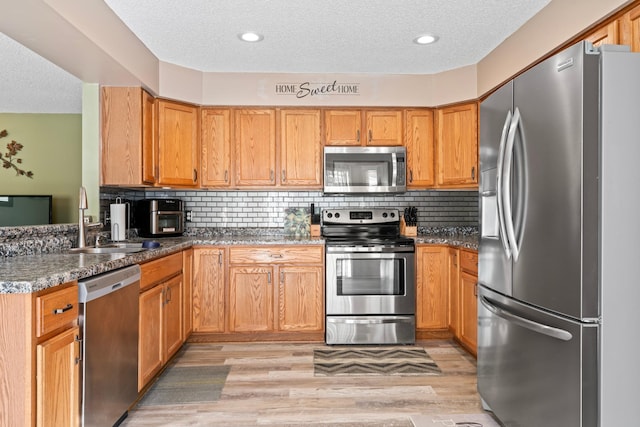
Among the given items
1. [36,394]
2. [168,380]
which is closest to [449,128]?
[168,380]

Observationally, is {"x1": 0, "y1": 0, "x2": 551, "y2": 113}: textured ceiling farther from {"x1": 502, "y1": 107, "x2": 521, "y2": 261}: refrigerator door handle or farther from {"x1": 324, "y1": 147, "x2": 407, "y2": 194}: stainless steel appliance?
{"x1": 502, "y1": 107, "x2": 521, "y2": 261}: refrigerator door handle

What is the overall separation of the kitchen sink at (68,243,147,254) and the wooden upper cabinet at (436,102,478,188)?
265 centimetres

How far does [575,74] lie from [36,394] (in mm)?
2291

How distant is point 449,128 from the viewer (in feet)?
12.7

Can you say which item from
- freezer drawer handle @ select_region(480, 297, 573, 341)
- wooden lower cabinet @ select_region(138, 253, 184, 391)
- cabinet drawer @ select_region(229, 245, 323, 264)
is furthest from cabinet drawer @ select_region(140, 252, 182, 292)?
freezer drawer handle @ select_region(480, 297, 573, 341)

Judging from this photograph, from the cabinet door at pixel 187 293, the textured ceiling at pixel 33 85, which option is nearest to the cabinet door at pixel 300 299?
the cabinet door at pixel 187 293

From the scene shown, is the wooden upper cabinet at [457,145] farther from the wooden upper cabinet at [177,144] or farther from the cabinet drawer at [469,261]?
the wooden upper cabinet at [177,144]

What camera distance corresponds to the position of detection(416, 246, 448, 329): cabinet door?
3.71 metres

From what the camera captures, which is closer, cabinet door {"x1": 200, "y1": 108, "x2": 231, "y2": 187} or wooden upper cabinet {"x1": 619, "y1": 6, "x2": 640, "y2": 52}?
wooden upper cabinet {"x1": 619, "y1": 6, "x2": 640, "y2": 52}

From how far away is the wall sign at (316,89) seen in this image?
3.87 m

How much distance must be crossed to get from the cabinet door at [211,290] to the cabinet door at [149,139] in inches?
29.3

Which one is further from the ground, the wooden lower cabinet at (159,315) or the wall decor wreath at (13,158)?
the wall decor wreath at (13,158)

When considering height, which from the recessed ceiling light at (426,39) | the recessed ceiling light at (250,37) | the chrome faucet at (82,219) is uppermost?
the recessed ceiling light at (426,39)

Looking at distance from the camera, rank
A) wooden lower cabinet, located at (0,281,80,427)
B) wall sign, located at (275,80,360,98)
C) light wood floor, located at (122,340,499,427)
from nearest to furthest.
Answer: wooden lower cabinet, located at (0,281,80,427) → light wood floor, located at (122,340,499,427) → wall sign, located at (275,80,360,98)
